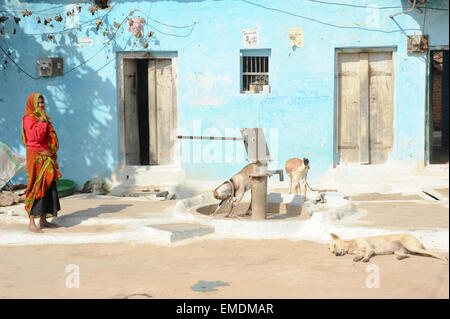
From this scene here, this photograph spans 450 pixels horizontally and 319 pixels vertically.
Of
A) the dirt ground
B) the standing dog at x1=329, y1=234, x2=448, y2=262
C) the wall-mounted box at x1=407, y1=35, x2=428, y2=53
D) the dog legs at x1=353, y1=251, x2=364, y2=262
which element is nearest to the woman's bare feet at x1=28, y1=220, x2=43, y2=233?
the dirt ground

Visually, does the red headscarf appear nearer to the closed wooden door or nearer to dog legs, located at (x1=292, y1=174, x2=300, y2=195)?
dog legs, located at (x1=292, y1=174, x2=300, y2=195)

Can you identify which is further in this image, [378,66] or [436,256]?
[378,66]

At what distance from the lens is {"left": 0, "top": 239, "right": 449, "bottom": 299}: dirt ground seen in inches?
219

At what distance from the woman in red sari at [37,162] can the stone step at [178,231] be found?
1.44 meters

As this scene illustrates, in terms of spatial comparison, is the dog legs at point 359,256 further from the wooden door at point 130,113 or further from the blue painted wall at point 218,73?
the wooden door at point 130,113

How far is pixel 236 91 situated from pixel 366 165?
283 centimetres

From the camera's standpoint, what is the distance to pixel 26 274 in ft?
20.9

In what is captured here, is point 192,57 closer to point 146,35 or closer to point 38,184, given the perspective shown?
point 146,35

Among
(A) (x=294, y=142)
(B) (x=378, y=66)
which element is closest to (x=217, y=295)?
(A) (x=294, y=142)

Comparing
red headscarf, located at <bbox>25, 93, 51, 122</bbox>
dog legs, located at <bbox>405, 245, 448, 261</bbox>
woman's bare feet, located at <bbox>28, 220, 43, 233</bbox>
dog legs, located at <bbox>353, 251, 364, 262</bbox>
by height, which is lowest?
dog legs, located at <bbox>353, 251, 364, 262</bbox>

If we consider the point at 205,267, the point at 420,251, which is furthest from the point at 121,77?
the point at 420,251

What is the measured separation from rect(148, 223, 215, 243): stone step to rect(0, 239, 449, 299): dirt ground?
0.22 m

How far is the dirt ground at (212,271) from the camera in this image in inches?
219

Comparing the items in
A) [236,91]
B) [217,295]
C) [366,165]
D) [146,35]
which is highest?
[146,35]
